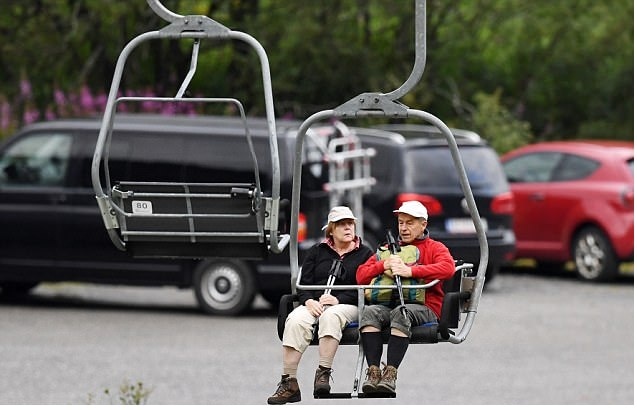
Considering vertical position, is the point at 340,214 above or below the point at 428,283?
above

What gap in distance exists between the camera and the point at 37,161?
18984mm

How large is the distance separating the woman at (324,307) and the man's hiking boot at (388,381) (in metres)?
0.18

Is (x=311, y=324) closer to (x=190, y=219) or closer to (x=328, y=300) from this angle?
(x=328, y=300)

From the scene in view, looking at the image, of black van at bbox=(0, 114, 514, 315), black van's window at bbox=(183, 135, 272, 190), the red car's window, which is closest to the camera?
black van's window at bbox=(183, 135, 272, 190)

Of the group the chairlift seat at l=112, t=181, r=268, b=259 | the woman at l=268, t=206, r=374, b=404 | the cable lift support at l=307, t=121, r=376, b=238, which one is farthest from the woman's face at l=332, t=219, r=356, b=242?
the cable lift support at l=307, t=121, r=376, b=238

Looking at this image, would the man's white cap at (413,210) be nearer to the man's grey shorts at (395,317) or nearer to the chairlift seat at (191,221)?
the man's grey shorts at (395,317)

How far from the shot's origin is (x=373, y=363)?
6.39 metres

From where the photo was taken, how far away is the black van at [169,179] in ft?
57.8

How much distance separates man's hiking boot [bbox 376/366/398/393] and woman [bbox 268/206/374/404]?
181 mm

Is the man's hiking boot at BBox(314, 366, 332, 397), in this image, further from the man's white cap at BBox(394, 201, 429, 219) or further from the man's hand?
the man's white cap at BBox(394, 201, 429, 219)

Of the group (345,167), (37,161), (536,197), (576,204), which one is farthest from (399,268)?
(536,197)

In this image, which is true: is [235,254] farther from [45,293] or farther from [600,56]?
[600,56]

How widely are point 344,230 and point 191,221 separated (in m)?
0.64

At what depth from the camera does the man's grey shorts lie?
6387 mm
